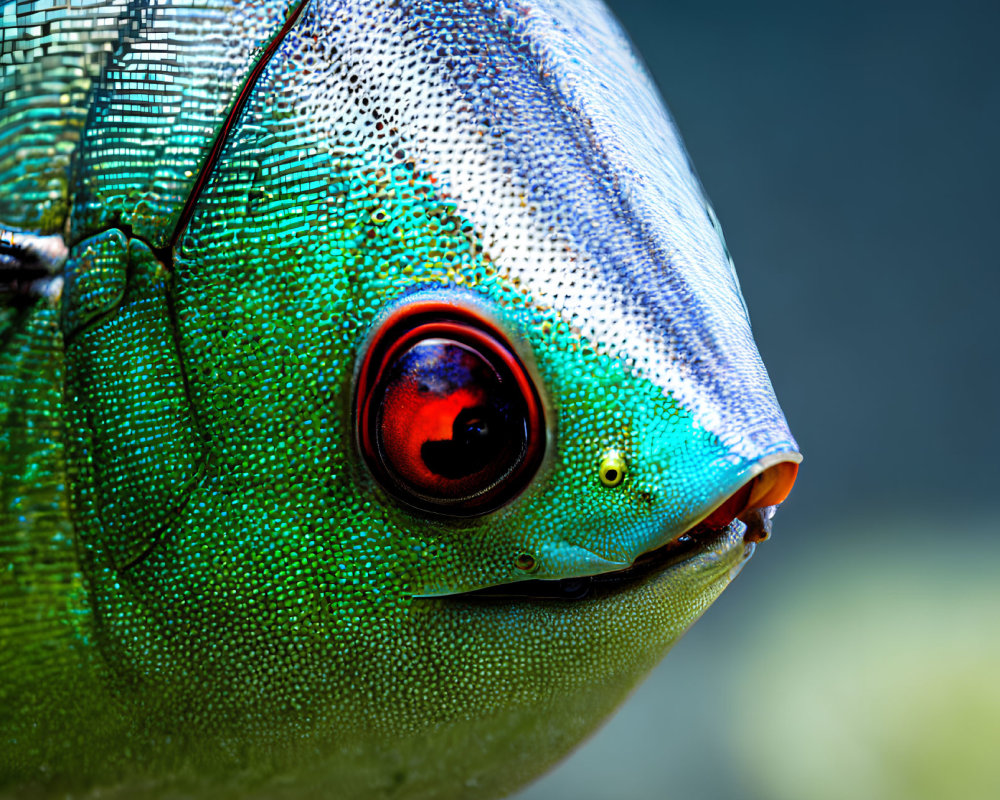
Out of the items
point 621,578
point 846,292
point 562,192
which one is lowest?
point 621,578

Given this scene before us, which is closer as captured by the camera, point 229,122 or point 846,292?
point 229,122

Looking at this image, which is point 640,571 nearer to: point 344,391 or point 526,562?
point 526,562

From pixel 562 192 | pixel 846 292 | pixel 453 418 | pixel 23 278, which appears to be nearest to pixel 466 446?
pixel 453 418

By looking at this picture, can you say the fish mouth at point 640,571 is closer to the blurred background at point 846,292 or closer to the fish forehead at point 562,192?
the fish forehead at point 562,192

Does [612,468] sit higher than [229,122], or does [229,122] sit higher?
[229,122]

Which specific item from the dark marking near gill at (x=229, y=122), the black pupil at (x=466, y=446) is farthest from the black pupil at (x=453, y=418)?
the dark marking near gill at (x=229, y=122)

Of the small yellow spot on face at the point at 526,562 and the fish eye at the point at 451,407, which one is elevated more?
the fish eye at the point at 451,407

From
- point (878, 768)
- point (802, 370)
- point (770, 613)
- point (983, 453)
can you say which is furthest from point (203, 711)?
point (983, 453)
